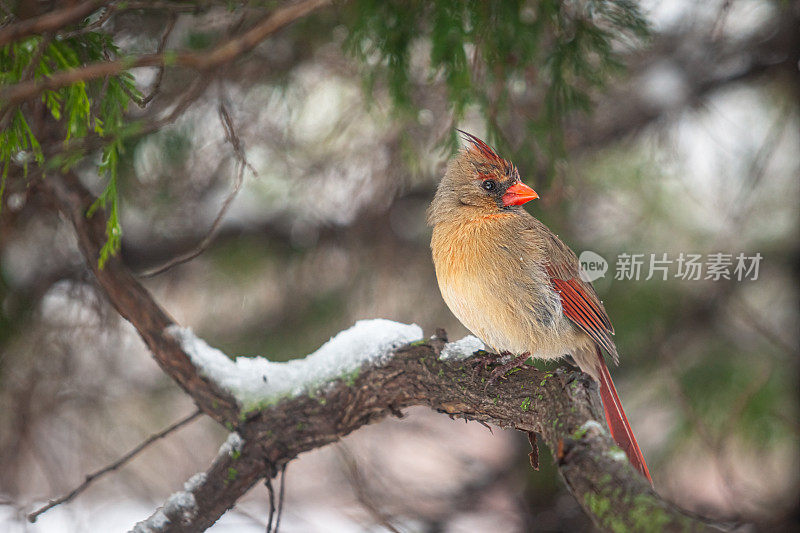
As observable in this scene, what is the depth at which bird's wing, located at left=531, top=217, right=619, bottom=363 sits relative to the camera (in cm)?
268

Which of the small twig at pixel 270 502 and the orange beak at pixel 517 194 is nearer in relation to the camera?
the small twig at pixel 270 502

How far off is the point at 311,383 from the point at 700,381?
2487mm

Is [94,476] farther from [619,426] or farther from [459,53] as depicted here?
[459,53]

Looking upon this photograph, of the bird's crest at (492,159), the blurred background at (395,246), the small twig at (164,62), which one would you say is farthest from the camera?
the blurred background at (395,246)

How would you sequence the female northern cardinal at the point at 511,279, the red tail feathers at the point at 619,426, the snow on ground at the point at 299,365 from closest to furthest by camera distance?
the red tail feathers at the point at 619,426 < the snow on ground at the point at 299,365 < the female northern cardinal at the point at 511,279

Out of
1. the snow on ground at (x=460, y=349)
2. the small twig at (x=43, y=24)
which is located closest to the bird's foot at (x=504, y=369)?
the snow on ground at (x=460, y=349)

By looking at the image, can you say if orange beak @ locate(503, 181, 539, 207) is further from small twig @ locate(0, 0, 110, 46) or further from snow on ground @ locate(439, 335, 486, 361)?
small twig @ locate(0, 0, 110, 46)

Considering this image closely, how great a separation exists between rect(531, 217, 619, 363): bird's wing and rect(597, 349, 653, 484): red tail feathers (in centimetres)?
11

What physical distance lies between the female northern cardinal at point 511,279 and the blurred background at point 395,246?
0.73m

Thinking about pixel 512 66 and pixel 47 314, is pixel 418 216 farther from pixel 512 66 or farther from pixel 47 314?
pixel 47 314

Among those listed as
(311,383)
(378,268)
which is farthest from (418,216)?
(311,383)

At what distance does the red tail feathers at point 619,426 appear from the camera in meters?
2.37

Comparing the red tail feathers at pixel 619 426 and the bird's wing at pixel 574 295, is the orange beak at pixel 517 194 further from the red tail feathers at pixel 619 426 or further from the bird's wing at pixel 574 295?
the red tail feathers at pixel 619 426

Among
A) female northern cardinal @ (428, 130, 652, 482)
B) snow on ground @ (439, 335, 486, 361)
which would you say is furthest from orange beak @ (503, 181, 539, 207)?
snow on ground @ (439, 335, 486, 361)
